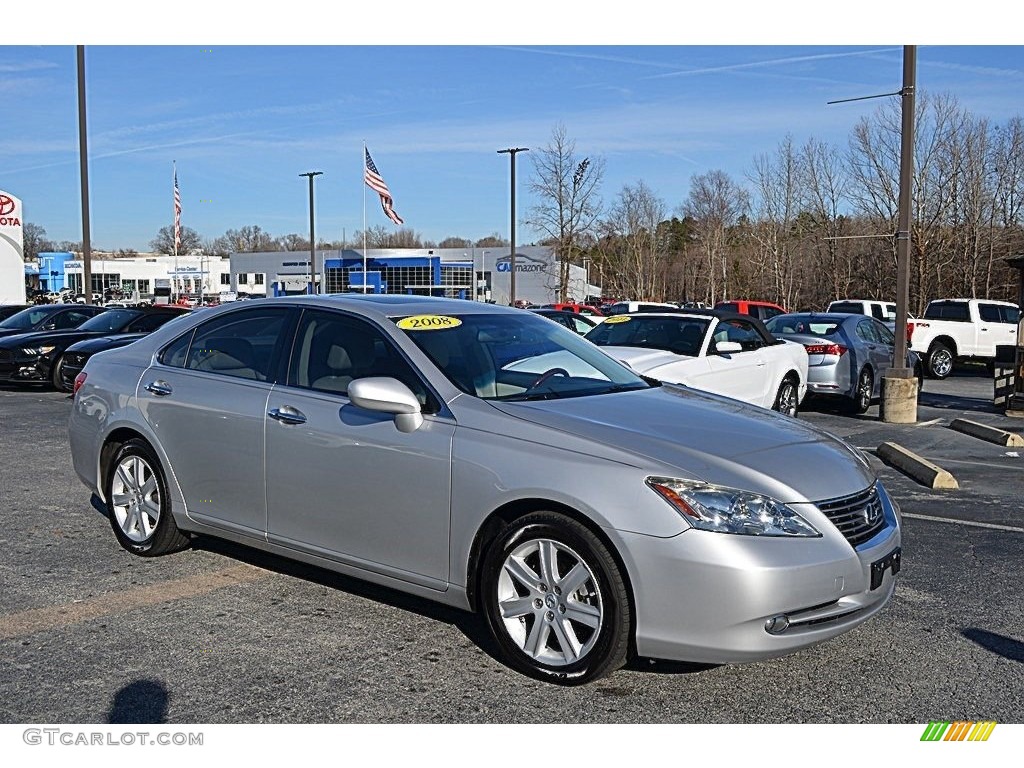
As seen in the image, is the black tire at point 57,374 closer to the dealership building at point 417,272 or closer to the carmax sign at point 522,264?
the dealership building at point 417,272

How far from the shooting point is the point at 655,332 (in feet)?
39.1

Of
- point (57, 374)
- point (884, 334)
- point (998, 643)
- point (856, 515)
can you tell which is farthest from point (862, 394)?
point (57, 374)

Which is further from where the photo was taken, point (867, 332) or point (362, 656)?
point (867, 332)

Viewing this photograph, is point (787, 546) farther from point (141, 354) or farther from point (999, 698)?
point (141, 354)

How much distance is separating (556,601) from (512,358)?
1.46 m

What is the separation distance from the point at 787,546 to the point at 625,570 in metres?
0.63

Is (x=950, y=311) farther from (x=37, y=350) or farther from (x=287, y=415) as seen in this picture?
(x=287, y=415)

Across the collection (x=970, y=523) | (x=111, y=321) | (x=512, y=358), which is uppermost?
(x=512, y=358)

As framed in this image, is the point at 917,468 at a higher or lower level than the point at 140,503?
lower

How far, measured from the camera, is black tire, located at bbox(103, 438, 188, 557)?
597 cm

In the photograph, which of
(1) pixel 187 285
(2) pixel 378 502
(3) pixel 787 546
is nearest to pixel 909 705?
(3) pixel 787 546

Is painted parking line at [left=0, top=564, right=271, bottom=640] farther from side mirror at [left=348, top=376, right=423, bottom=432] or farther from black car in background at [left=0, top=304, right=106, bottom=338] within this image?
black car in background at [left=0, top=304, right=106, bottom=338]

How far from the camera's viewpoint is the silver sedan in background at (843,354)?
14617 millimetres

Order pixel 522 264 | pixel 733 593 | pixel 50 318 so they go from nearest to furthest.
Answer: pixel 733 593
pixel 50 318
pixel 522 264
